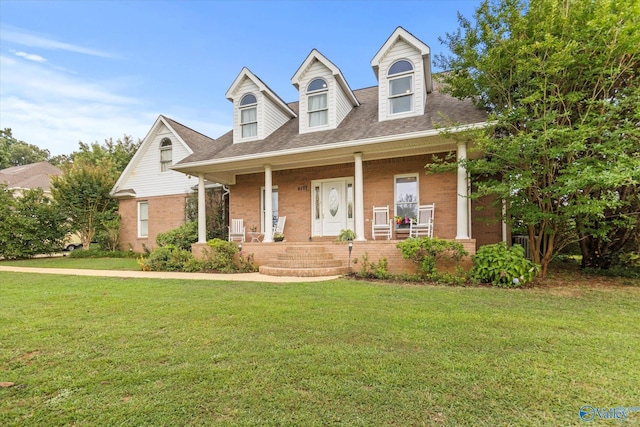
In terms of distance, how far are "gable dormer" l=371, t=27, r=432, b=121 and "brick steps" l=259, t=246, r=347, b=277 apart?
488 cm

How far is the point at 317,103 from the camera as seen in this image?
11.2 metres

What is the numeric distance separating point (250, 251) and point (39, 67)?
12946 mm

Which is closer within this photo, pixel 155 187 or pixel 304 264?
pixel 304 264

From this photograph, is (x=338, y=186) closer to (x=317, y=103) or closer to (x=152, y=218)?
(x=317, y=103)

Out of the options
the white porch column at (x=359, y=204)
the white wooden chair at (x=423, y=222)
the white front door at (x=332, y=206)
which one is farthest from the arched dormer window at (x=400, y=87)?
the white wooden chair at (x=423, y=222)

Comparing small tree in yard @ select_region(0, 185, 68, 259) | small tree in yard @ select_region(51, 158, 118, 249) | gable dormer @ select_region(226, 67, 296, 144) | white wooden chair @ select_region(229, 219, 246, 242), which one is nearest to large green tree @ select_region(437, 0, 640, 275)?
gable dormer @ select_region(226, 67, 296, 144)

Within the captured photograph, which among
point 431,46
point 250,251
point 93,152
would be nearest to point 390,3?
point 431,46

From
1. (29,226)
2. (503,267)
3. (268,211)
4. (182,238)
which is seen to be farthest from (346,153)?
(29,226)

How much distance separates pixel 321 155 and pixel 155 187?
10.9 meters

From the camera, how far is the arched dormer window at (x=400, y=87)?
32.2ft

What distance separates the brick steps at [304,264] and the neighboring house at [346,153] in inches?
36.6

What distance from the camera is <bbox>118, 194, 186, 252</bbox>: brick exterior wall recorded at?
1592 centimetres

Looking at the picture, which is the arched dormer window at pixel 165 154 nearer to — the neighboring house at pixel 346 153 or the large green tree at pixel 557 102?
the neighboring house at pixel 346 153

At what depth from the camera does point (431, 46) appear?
379 inches
